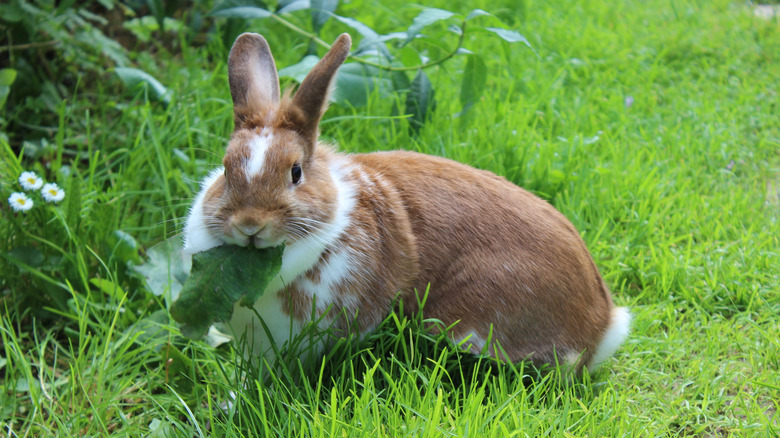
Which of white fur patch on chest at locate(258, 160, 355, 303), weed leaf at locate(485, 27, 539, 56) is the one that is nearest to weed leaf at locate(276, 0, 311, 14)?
weed leaf at locate(485, 27, 539, 56)

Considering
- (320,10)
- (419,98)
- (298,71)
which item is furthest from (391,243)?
(320,10)

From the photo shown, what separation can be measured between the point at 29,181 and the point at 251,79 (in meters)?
1.24

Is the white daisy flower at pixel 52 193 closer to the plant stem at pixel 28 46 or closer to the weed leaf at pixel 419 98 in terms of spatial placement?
the plant stem at pixel 28 46

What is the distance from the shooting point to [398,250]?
2701mm

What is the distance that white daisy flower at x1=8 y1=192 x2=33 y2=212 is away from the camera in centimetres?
314

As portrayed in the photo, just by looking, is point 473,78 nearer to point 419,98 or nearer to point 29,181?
point 419,98

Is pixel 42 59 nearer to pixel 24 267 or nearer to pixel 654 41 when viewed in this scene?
pixel 24 267

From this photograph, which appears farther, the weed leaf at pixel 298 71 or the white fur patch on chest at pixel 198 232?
the weed leaf at pixel 298 71

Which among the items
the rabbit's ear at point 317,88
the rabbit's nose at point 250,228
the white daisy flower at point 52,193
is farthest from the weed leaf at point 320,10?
the rabbit's nose at point 250,228

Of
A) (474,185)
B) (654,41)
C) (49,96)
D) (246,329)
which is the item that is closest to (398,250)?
(474,185)

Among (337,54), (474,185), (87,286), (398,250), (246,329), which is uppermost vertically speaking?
(337,54)

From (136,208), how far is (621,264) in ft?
7.79

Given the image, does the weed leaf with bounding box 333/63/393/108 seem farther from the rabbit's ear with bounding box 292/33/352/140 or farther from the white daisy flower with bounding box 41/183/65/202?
the white daisy flower with bounding box 41/183/65/202

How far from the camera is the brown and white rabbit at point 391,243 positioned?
2.50m
